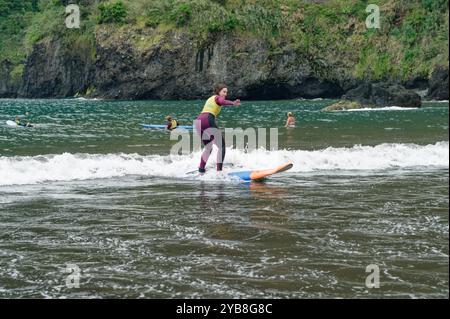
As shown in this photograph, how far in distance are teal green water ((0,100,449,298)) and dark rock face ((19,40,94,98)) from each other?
87.9 metres

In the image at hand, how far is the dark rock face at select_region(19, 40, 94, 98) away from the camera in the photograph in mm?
104875

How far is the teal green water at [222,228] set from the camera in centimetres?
705

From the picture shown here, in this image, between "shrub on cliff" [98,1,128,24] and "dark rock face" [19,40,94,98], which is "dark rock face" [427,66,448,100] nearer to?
"shrub on cliff" [98,1,128,24]

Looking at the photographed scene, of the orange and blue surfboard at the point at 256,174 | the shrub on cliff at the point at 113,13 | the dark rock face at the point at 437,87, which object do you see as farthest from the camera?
the shrub on cliff at the point at 113,13

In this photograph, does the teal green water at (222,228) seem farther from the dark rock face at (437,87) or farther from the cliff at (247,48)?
the cliff at (247,48)

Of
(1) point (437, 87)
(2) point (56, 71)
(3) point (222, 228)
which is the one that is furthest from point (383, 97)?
(2) point (56, 71)

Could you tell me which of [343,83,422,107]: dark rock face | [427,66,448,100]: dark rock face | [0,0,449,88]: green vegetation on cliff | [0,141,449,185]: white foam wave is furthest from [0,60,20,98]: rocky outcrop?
[0,141,449,185]: white foam wave

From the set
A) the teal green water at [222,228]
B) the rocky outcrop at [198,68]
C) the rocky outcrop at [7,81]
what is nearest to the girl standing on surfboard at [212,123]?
the teal green water at [222,228]

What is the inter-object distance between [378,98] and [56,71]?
62382 mm

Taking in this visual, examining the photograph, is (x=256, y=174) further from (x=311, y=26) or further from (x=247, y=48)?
(x=311, y=26)

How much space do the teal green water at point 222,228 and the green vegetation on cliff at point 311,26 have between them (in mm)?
72190

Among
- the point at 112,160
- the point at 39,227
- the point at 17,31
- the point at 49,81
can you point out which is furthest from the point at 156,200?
the point at 17,31

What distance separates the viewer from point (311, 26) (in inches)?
3851

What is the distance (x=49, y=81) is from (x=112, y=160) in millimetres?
92959
